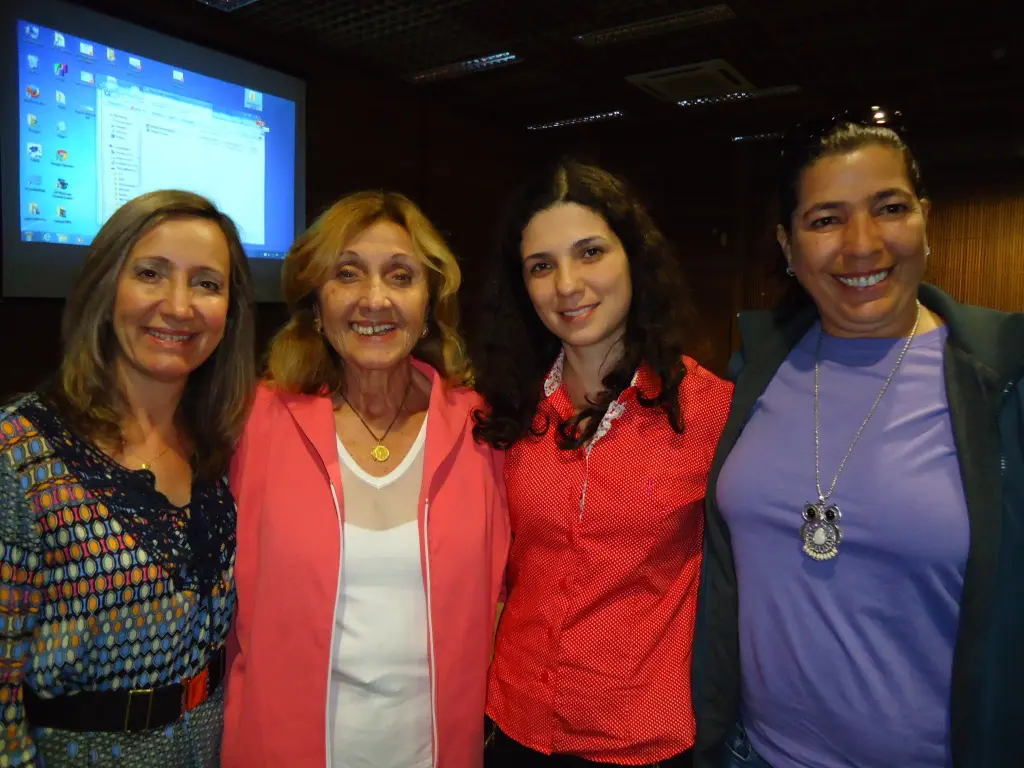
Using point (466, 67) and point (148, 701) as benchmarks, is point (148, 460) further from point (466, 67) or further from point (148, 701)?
point (466, 67)

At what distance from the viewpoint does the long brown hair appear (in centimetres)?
136

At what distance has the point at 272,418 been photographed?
5.46ft

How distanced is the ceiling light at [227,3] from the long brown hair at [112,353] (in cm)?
263

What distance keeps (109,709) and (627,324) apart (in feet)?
4.31

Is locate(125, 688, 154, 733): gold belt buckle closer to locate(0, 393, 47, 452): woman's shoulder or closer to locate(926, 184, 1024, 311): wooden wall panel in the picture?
locate(0, 393, 47, 452): woman's shoulder

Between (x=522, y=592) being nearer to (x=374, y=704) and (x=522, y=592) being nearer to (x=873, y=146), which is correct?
(x=374, y=704)

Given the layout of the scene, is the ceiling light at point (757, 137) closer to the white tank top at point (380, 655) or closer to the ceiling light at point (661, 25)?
the ceiling light at point (661, 25)

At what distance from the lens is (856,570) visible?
130 centimetres

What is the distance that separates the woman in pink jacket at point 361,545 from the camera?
1.49m

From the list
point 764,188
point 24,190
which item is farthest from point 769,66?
point 24,190

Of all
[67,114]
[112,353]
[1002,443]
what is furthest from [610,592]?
[67,114]

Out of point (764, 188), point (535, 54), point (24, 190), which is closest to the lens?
point (24, 190)

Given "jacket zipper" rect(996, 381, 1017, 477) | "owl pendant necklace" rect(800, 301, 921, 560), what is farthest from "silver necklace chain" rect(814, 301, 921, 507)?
"jacket zipper" rect(996, 381, 1017, 477)

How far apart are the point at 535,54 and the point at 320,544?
3.82m
